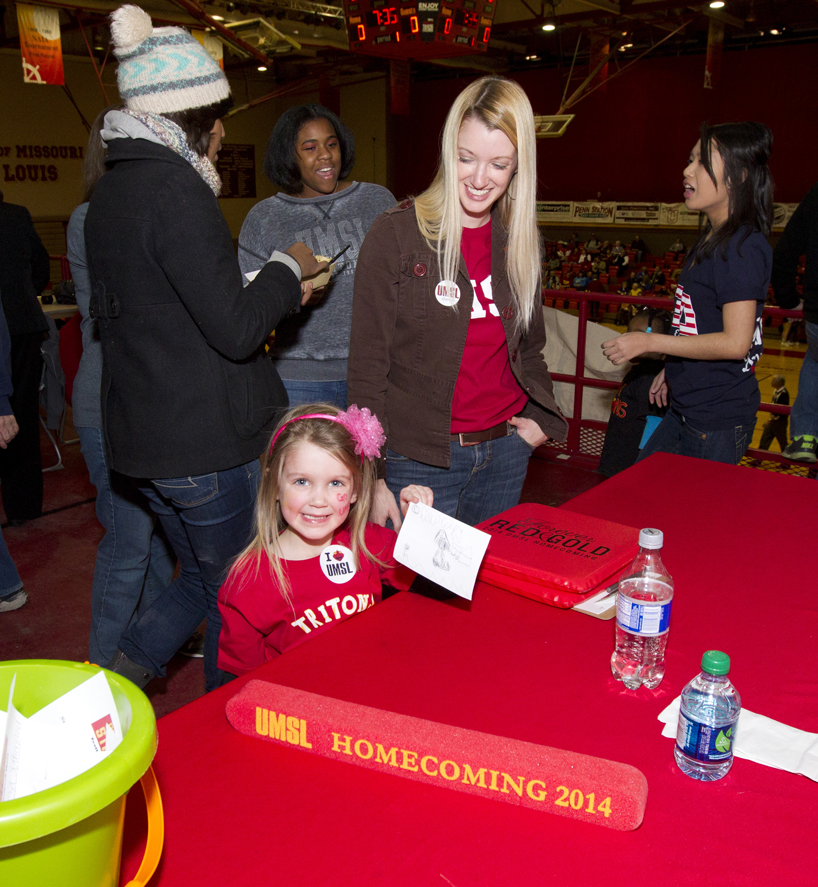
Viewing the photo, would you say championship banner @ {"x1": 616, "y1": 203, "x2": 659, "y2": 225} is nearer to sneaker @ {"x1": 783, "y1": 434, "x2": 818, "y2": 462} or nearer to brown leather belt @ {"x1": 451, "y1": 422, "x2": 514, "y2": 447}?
sneaker @ {"x1": 783, "y1": 434, "x2": 818, "y2": 462}

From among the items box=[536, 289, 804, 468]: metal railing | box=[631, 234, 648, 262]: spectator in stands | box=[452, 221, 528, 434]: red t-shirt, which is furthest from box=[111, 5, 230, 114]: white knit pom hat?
box=[631, 234, 648, 262]: spectator in stands

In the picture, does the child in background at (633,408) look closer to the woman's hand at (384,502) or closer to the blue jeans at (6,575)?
the woman's hand at (384,502)

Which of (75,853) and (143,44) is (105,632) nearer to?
(143,44)

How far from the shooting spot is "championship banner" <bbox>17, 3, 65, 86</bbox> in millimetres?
8312

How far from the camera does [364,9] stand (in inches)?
289

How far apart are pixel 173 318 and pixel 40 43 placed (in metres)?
8.83

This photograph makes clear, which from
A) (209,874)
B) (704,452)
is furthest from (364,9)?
(209,874)

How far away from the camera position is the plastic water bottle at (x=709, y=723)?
0.91 m

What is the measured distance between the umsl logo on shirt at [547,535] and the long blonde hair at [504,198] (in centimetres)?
49

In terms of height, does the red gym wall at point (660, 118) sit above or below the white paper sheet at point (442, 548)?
above

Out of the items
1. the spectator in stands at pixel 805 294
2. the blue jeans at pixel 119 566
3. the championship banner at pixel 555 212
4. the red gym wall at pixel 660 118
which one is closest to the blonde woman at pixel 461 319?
the blue jeans at pixel 119 566

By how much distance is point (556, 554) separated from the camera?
4.76 ft

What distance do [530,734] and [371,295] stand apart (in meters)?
0.99

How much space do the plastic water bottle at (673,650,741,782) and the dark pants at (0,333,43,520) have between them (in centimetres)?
338
